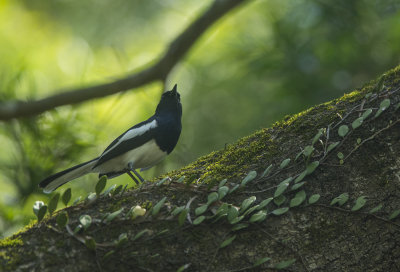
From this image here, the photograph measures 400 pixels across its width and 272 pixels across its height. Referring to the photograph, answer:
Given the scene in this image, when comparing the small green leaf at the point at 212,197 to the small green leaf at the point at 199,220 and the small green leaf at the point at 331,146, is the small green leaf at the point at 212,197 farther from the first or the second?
the small green leaf at the point at 331,146

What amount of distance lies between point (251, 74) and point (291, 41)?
521mm

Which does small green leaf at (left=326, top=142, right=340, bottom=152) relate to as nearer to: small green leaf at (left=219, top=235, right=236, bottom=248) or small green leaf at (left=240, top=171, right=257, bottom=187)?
small green leaf at (left=240, top=171, right=257, bottom=187)

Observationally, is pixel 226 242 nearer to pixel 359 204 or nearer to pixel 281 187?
pixel 281 187

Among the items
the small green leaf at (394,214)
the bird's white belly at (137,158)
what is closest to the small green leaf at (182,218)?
the small green leaf at (394,214)

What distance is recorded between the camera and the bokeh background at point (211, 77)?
323cm

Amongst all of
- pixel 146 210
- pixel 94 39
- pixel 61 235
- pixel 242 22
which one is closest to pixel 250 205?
pixel 146 210

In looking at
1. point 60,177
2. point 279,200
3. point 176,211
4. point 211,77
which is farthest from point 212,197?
point 211,77

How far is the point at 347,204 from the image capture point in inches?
71.4

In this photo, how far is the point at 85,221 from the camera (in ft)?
5.55

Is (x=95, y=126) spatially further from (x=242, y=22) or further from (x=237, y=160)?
(x=242, y=22)

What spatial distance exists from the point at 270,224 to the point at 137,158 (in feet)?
5.60

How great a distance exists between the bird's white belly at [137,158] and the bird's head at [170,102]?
38 cm

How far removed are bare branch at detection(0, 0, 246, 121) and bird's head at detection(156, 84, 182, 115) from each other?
1.18 feet

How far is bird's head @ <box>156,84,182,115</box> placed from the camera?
140 inches
